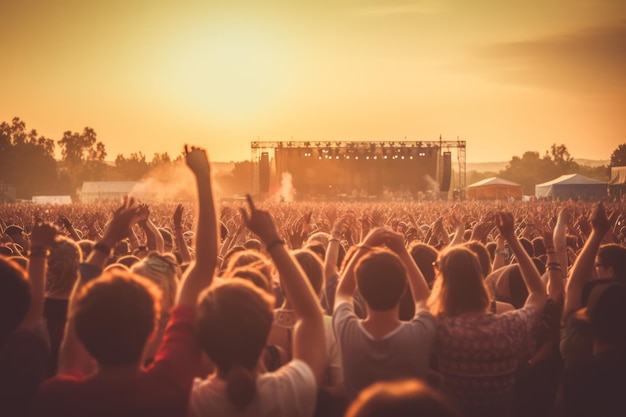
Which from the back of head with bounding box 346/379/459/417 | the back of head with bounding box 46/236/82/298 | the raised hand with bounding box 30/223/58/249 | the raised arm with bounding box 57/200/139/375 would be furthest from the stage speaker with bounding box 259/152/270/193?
the back of head with bounding box 346/379/459/417

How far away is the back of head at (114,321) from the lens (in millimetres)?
2650

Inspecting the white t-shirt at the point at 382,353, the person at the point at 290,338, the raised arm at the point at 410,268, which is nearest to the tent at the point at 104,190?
the person at the point at 290,338

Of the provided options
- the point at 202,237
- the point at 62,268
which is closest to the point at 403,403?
the point at 202,237

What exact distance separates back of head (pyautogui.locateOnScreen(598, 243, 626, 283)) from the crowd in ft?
0.05

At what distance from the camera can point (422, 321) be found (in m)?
3.72

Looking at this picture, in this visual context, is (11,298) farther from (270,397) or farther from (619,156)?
(619,156)

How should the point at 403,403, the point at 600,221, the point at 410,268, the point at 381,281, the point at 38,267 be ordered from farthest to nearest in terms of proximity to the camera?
the point at 600,221 → the point at 410,268 → the point at 38,267 → the point at 381,281 → the point at 403,403

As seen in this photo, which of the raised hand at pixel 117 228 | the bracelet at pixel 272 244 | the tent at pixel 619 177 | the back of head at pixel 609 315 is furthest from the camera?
the tent at pixel 619 177

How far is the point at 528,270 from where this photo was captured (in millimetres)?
4309

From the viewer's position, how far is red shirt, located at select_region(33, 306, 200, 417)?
2564mm

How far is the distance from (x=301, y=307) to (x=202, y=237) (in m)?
0.63

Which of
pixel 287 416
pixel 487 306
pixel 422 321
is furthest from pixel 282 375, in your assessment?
pixel 487 306

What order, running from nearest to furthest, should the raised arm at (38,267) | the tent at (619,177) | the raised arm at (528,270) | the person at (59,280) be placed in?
1. the raised arm at (38,267)
2. the raised arm at (528,270)
3. the person at (59,280)
4. the tent at (619,177)

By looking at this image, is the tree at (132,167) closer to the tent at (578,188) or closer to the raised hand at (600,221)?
the tent at (578,188)
